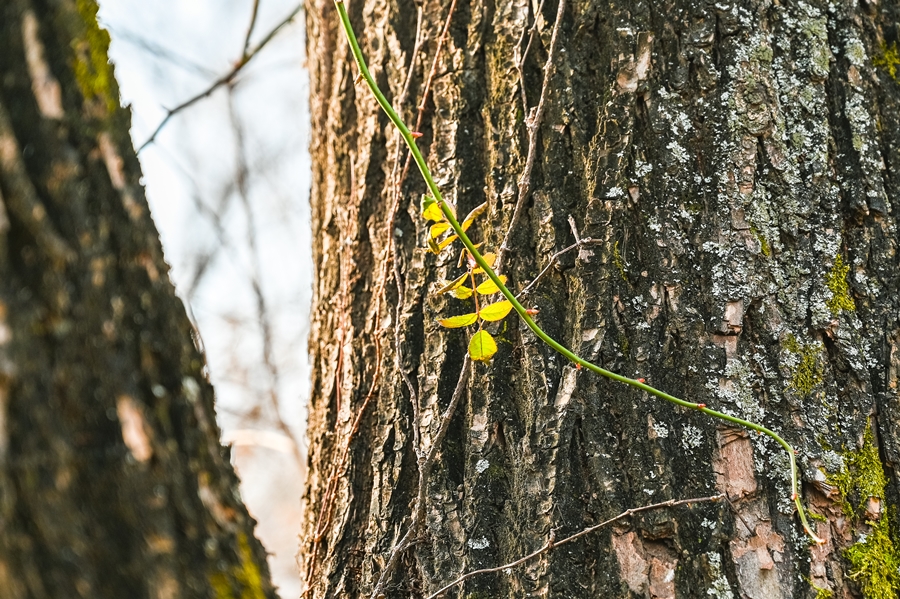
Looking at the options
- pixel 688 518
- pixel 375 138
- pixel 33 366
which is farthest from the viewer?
pixel 375 138

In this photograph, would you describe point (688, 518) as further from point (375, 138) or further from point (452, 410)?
point (375, 138)

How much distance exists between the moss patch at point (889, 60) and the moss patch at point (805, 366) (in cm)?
56

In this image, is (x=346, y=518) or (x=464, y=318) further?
(x=346, y=518)

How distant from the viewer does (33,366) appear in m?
0.59

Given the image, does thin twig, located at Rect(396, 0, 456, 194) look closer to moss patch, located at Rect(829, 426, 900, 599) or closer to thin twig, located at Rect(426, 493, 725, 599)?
thin twig, located at Rect(426, 493, 725, 599)

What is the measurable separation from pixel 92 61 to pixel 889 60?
4.44 feet

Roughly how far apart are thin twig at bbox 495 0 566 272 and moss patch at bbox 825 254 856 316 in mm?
530

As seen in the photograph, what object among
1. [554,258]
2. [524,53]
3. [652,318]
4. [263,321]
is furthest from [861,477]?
[263,321]

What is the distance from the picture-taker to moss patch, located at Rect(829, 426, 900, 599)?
110 centimetres

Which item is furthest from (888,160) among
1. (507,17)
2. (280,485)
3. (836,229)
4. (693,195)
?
(280,485)

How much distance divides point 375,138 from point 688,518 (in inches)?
35.7

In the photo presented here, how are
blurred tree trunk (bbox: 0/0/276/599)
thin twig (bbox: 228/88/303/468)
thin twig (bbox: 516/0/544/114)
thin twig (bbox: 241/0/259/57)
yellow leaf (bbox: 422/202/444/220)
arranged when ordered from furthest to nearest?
thin twig (bbox: 228/88/303/468), thin twig (bbox: 241/0/259/57), thin twig (bbox: 516/0/544/114), yellow leaf (bbox: 422/202/444/220), blurred tree trunk (bbox: 0/0/276/599)

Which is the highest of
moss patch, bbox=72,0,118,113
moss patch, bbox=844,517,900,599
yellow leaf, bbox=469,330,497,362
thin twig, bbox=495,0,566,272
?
thin twig, bbox=495,0,566,272

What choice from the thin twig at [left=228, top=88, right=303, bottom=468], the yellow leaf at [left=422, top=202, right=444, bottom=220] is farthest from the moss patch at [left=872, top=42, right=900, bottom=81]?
the thin twig at [left=228, top=88, right=303, bottom=468]
